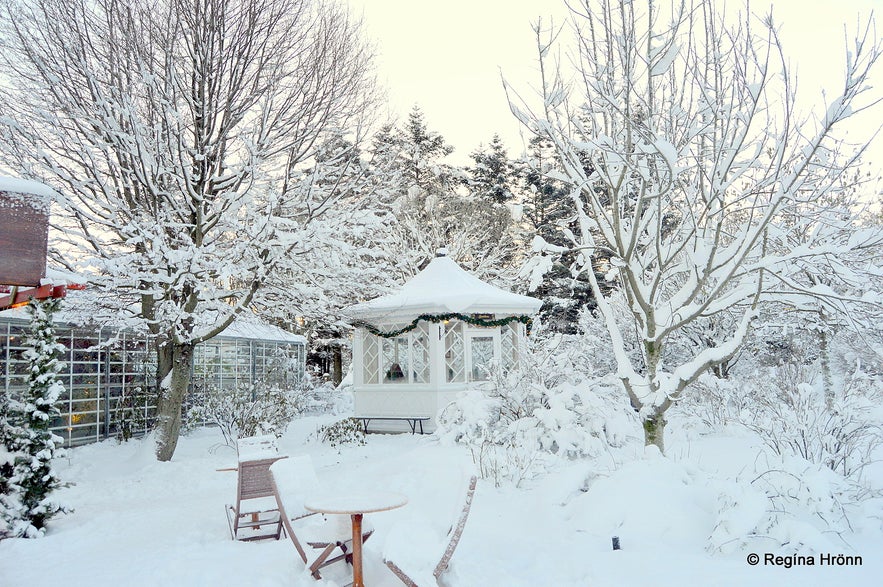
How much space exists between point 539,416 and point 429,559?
198 inches

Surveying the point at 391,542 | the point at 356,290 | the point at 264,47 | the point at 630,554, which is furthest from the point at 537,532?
the point at 264,47

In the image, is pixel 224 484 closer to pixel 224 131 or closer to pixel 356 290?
pixel 356 290

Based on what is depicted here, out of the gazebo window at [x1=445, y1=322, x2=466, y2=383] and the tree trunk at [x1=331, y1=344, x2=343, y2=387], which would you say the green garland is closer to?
the gazebo window at [x1=445, y1=322, x2=466, y2=383]

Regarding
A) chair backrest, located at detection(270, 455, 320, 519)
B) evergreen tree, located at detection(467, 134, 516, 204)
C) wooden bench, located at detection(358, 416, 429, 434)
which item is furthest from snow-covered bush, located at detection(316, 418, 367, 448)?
evergreen tree, located at detection(467, 134, 516, 204)

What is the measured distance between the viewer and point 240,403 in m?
11.2

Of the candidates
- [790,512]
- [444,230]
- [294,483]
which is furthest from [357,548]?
[444,230]

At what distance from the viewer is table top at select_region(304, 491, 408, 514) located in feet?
12.8

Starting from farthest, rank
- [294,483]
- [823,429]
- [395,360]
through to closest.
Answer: [395,360], [823,429], [294,483]

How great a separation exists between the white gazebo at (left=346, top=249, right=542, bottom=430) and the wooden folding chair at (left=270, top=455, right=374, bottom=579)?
24.8ft

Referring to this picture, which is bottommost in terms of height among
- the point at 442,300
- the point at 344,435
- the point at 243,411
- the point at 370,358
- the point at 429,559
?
the point at 344,435

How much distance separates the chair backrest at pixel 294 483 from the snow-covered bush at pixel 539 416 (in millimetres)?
2756

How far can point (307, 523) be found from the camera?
15.3 ft

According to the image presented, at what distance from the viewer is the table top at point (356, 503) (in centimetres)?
390

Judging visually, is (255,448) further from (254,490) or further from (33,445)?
(33,445)
